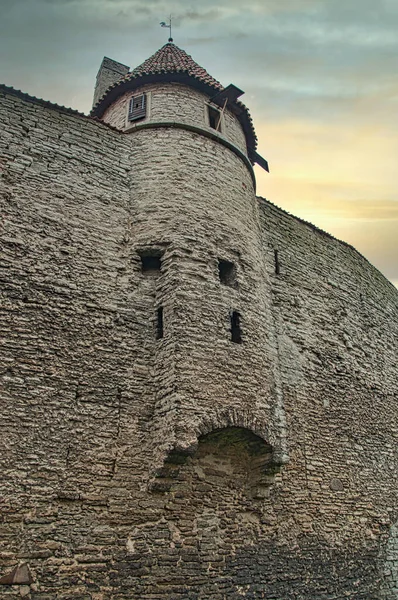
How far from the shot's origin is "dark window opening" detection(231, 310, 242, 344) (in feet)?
26.5

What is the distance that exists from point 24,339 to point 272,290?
18.7 feet

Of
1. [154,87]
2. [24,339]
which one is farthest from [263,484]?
[154,87]

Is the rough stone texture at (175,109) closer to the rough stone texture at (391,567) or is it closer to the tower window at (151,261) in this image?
the tower window at (151,261)

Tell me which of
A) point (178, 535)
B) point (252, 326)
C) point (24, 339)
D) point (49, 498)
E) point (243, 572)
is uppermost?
point (252, 326)

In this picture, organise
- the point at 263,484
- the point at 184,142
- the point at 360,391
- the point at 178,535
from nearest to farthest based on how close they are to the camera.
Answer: the point at 178,535 < the point at 263,484 < the point at 184,142 < the point at 360,391

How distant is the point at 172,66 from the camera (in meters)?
10.8

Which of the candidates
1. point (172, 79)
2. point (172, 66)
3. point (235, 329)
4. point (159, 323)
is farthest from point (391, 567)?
point (172, 66)

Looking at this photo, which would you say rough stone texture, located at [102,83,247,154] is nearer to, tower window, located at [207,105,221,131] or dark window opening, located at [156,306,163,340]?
tower window, located at [207,105,221,131]

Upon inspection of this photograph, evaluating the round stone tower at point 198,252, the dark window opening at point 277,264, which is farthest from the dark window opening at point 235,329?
the dark window opening at point 277,264

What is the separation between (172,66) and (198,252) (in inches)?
198

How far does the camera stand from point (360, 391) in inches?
457

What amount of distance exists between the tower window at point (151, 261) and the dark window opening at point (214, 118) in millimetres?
3762

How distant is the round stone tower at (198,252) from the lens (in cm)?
723

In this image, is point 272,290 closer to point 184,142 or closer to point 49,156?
point 184,142
